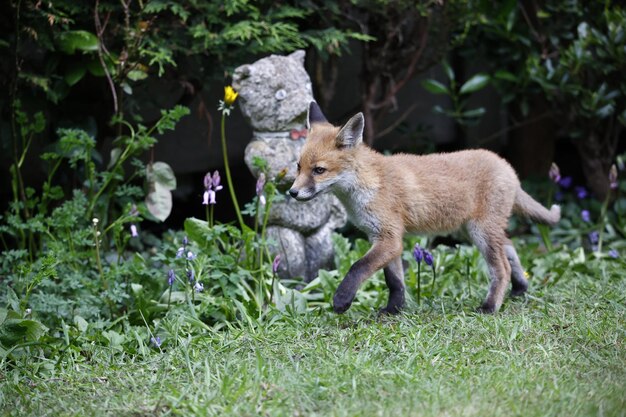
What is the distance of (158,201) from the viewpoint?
6.14m

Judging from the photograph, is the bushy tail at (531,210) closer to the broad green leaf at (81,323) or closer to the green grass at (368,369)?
the green grass at (368,369)

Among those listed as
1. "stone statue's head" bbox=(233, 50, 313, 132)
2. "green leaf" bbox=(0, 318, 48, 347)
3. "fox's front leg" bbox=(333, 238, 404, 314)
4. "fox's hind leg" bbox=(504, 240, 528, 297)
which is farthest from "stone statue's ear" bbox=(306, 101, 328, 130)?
"green leaf" bbox=(0, 318, 48, 347)

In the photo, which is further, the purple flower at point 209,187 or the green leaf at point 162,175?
the green leaf at point 162,175

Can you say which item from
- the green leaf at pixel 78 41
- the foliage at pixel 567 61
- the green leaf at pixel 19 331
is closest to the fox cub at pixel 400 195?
the green leaf at pixel 19 331

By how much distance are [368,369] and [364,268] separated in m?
0.97

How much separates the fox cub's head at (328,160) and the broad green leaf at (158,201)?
1593 millimetres

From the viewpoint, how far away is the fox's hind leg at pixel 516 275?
552cm

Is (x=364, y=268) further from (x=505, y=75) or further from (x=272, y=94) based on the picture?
(x=505, y=75)

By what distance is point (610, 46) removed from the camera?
7281 millimetres

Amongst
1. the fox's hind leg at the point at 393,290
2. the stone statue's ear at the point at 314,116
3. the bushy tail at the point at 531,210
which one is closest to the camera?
the fox's hind leg at the point at 393,290

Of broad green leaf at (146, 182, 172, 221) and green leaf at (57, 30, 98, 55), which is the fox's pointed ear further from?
green leaf at (57, 30, 98, 55)

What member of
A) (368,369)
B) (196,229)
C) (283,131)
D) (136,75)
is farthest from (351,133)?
(136,75)

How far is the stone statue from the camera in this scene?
5.84 meters

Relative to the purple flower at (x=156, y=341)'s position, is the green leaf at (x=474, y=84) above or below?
above
